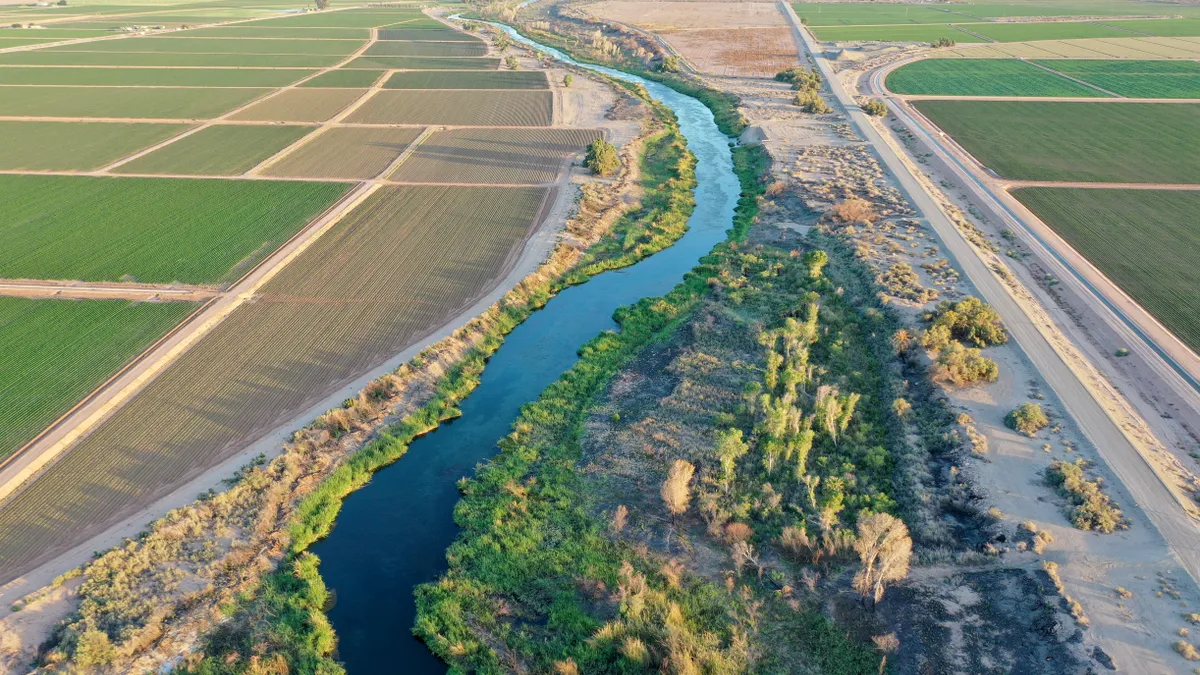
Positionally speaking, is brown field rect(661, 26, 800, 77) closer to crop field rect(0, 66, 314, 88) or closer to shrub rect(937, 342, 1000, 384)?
crop field rect(0, 66, 314, 88)

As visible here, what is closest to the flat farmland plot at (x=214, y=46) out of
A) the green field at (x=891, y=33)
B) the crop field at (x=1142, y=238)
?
the green field at (x=891, y=33)

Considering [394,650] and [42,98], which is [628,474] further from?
[42,98]

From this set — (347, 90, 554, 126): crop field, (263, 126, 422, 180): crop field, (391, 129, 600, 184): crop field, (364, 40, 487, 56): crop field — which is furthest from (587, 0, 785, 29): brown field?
(263, 126, 422, 180): crop field

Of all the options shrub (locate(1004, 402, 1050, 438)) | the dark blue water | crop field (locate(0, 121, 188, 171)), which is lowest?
the dark blue water

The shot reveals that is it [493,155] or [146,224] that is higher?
[493,155]

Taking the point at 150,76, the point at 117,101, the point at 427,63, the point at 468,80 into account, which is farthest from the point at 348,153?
the point at 150,76

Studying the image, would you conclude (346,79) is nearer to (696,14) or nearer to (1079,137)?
(696,14)

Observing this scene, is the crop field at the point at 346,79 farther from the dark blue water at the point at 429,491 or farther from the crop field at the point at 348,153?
the dark blue water at the point at 429,491
